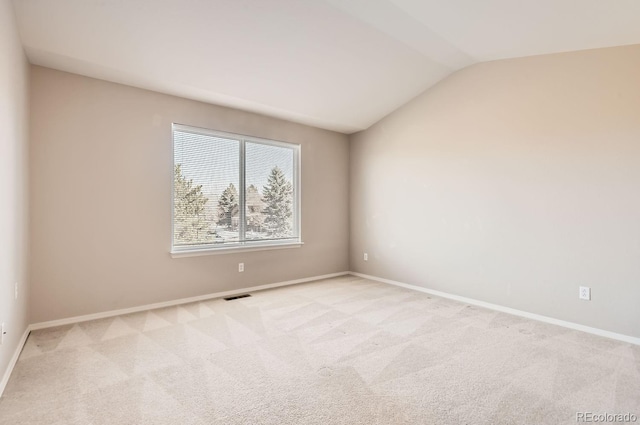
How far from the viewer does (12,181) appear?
2361mm

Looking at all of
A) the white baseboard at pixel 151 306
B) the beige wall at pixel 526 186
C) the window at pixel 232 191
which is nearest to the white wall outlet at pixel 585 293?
the beige wall at pixel 526 186

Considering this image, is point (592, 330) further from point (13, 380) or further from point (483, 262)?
point (13, 380)

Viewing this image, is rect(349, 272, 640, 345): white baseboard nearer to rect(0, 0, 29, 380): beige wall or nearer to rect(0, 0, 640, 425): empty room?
rect(0, 0, 640, 425): empty room

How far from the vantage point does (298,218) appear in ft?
16.5

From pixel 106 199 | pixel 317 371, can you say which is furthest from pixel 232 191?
pixel 317 371

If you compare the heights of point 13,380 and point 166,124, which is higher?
point 166,124

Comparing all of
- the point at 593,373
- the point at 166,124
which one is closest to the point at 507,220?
the point at 593,373

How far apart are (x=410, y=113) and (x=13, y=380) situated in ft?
15.7

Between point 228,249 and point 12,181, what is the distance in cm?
223

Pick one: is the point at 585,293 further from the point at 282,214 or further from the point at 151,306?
the point at 151,306

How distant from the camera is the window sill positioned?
381cm

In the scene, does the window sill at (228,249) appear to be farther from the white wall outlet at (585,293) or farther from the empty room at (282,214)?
the white wall outlet at (585,293)

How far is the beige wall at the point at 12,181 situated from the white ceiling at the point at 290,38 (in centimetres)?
36

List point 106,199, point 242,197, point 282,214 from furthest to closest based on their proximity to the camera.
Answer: point 282,214, point 242,197, point 106,199
